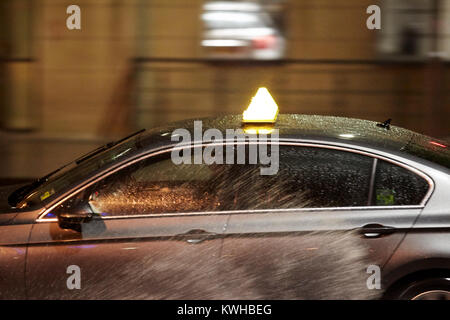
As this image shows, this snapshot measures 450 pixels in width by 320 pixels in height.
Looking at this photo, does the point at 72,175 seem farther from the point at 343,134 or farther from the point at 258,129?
the point at 343,134

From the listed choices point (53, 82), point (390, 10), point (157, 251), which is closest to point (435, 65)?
point (390, 10)

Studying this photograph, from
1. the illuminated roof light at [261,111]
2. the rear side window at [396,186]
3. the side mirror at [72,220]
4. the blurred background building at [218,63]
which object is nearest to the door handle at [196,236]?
the side mirror at [72,220]

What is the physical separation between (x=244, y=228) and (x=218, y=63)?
6.13 m

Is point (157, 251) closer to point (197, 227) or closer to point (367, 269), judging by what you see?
point (197, 227)

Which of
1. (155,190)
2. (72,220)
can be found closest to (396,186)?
(155,190)

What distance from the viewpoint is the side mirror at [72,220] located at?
14.4 feet

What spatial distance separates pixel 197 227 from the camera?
14.5 ft

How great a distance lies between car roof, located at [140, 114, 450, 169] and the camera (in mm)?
4617

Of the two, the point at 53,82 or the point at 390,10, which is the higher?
the point at 390,10

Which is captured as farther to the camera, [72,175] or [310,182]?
[72,175]

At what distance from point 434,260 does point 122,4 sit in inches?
270

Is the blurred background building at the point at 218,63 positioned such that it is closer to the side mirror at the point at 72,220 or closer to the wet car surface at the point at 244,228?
the wet car surface at the point at 244,228

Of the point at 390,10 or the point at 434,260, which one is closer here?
the point at 434,260

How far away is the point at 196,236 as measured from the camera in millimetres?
4398
